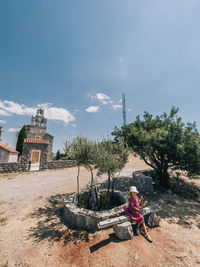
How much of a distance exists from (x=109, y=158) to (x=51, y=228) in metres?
3.95

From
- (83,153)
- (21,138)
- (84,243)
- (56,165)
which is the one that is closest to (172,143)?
(83,153)

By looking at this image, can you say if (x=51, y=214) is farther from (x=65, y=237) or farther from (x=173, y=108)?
(x=173, y=108)

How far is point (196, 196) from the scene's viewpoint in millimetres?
9516

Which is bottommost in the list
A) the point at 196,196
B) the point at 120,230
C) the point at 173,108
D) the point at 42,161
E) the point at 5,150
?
the point at 196,196

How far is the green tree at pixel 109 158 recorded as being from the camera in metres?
5.86

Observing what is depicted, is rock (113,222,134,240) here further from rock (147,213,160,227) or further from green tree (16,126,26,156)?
green tree (16,126,26,156)

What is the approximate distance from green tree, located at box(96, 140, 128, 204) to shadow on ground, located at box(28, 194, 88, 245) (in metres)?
2.51

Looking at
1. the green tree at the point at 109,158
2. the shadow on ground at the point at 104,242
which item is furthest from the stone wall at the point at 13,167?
the shadow on ground at the point at 104,242

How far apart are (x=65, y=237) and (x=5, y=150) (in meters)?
20.5

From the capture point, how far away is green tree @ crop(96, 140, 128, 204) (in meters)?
5.86

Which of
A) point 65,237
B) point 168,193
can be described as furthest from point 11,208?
point 168,193

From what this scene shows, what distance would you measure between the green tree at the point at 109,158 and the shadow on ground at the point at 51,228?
2.51 m

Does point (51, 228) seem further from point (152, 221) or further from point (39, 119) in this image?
point (39, 119)

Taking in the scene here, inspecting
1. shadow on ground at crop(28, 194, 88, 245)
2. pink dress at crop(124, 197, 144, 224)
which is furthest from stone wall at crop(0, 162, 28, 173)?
pink dress at crop(124, 197, 144, 224)
